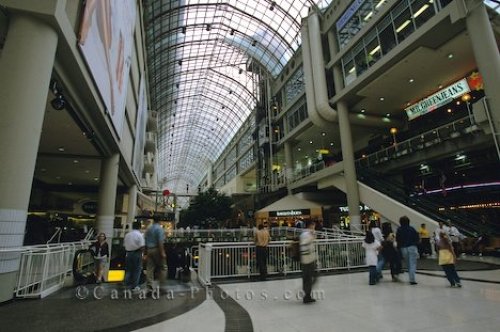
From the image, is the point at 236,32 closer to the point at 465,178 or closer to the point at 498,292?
the point at 465,178

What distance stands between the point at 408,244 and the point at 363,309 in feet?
11.2

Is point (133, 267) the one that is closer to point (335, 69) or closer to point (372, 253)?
point (372, 253)

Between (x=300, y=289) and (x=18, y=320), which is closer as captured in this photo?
(x=18, y=320)

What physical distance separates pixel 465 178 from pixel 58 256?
2350 cm

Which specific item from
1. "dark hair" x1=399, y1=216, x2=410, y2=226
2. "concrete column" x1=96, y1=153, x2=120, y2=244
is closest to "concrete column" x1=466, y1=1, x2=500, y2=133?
"dark hair" x1=399, y1=216, x2=410, y2=226

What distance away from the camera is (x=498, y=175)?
1753cm

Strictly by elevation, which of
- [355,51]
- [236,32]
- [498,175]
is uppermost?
[236,32]

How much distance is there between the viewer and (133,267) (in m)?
6.53

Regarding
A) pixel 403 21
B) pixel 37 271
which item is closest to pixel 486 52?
pixel 403 21

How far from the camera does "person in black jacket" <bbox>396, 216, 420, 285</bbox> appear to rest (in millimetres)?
7238

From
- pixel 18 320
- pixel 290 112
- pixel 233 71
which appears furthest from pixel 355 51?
pixel 233 71

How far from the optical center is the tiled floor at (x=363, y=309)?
13.1 ft

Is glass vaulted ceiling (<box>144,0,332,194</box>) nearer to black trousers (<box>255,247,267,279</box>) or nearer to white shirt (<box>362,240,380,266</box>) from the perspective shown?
black trousers (<box>255,247,267,279</box>)

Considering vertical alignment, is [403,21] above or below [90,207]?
above
